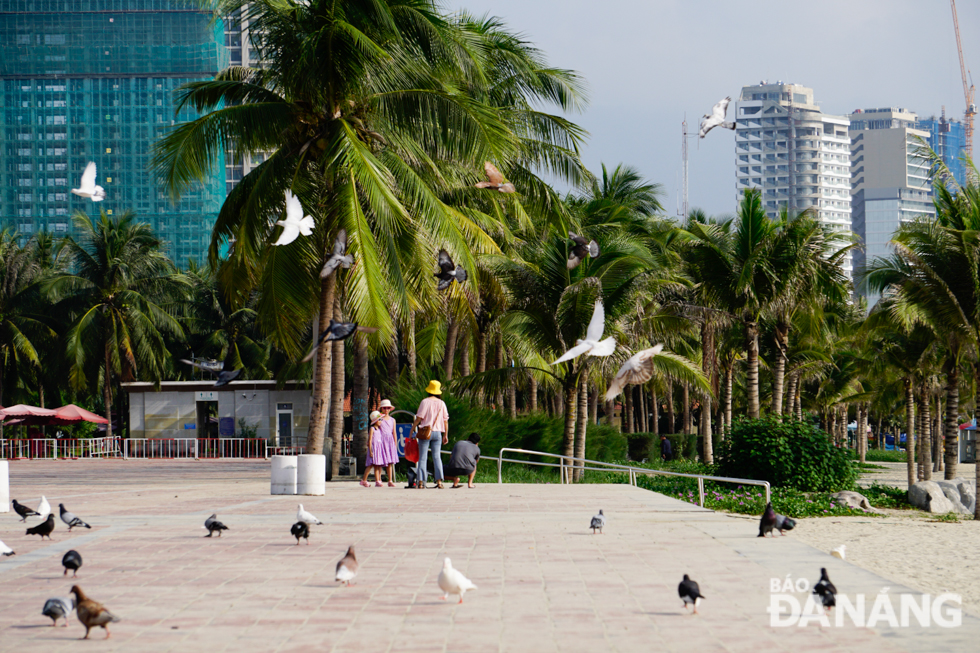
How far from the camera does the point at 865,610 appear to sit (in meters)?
6.39

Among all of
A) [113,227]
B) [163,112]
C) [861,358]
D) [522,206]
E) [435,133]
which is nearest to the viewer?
[435,133]

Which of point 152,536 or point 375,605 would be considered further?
point 152,536

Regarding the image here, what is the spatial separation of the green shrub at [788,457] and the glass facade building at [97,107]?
268ft

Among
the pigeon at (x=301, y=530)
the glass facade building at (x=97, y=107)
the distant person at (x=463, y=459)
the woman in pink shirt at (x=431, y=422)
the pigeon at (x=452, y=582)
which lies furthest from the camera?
the glass facade building at (x=97, y=107)

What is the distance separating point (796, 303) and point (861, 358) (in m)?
14.6

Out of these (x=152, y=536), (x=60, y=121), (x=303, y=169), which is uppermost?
(x=60, y=121)

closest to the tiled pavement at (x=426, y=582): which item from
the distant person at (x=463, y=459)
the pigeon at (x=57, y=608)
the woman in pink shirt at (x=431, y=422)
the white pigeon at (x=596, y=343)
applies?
the pigeon at (x=57, y=608)

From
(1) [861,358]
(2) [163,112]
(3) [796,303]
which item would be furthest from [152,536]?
(2) [163,112]

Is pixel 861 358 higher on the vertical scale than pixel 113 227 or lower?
lower

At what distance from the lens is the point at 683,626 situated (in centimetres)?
588

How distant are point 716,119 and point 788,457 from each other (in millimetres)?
6975

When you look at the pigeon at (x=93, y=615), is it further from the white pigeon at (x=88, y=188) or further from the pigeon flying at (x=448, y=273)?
the pigeon flying at (x=448, y=273)

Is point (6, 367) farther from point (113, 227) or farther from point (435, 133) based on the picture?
point (435, 133)

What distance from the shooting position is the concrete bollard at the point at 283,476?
15781 millimetres
